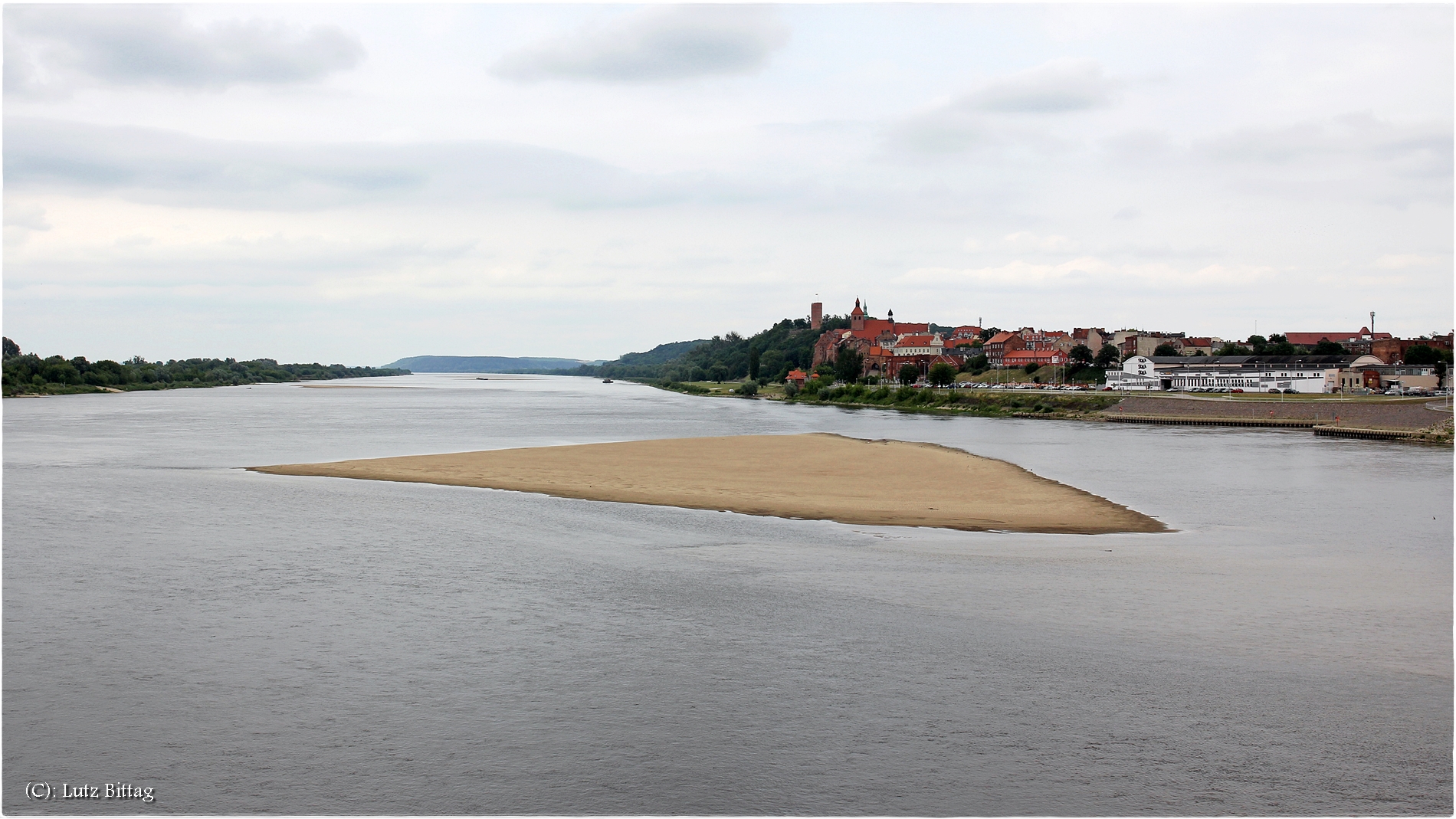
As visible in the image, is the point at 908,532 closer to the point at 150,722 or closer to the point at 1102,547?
the point at 1102,547

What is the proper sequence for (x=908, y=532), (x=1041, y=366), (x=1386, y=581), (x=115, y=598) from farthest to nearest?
(x=1041, y=366)
(x=908, y=532)
(x=1386, y=581)
(x=115, y=598)

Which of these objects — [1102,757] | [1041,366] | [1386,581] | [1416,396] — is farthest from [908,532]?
[1041,366]

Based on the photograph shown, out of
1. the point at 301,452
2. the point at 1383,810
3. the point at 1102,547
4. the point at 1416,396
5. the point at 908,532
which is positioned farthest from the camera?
the point at 1416,396

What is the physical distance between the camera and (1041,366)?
5027 inches

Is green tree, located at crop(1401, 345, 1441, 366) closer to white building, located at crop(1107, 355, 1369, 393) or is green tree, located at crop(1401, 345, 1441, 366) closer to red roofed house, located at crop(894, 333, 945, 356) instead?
white building, located at crop(1107, 355, 1369, 393)

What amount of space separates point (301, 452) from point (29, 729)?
32.2 m

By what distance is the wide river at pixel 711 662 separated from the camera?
902 cm

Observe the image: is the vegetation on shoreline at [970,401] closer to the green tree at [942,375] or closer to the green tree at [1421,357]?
the green tree at [942,375]

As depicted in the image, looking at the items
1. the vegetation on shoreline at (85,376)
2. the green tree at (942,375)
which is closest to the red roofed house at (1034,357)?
the green tree at (942,375)

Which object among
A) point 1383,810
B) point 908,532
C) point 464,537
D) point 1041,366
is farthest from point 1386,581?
point 1041,366

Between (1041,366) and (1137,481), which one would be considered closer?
(1137,481)

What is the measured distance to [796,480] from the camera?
3031cm

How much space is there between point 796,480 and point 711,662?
724 inches

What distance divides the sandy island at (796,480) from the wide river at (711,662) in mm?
1698
